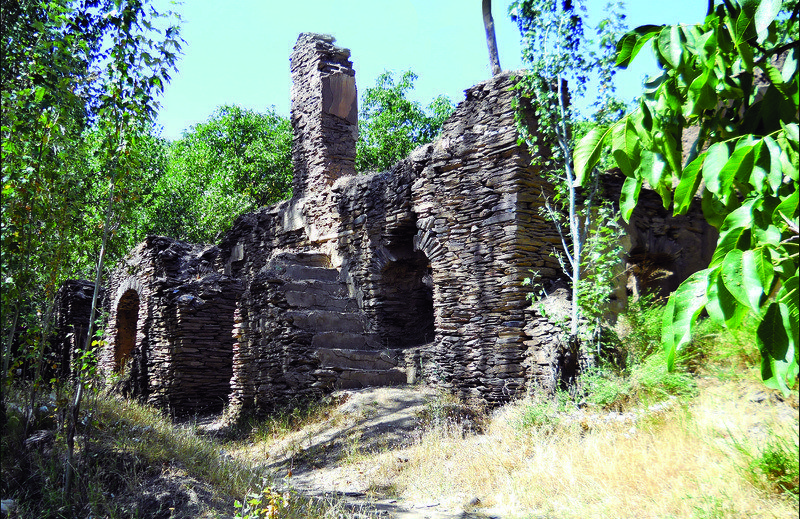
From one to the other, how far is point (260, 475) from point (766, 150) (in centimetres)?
533

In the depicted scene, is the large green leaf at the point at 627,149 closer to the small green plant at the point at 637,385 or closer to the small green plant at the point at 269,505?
the small green plant at the point at 269,505

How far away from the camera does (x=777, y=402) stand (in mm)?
4008

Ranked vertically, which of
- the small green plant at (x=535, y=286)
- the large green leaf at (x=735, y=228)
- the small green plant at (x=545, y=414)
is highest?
the small green plant at (x=535, y=286)

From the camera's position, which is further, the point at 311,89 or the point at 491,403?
the point at 311,89

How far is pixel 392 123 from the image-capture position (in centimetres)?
2702

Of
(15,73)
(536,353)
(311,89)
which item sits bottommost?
(536,353)

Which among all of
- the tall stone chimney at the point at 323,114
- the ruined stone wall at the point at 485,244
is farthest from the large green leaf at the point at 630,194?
the tall stone chimney at the point at 323,114

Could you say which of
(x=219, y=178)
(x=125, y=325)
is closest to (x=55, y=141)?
(x=125, y=325)

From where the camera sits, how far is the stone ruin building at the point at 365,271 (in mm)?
8898

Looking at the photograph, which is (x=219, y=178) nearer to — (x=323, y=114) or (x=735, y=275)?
(x=323, y=114)

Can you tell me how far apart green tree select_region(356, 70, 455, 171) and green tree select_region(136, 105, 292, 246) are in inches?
141

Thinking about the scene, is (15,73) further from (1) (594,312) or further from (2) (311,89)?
(2) (311,89)

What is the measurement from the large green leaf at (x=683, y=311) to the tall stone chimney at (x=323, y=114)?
12.0m

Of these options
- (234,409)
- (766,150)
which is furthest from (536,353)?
(766,150)
